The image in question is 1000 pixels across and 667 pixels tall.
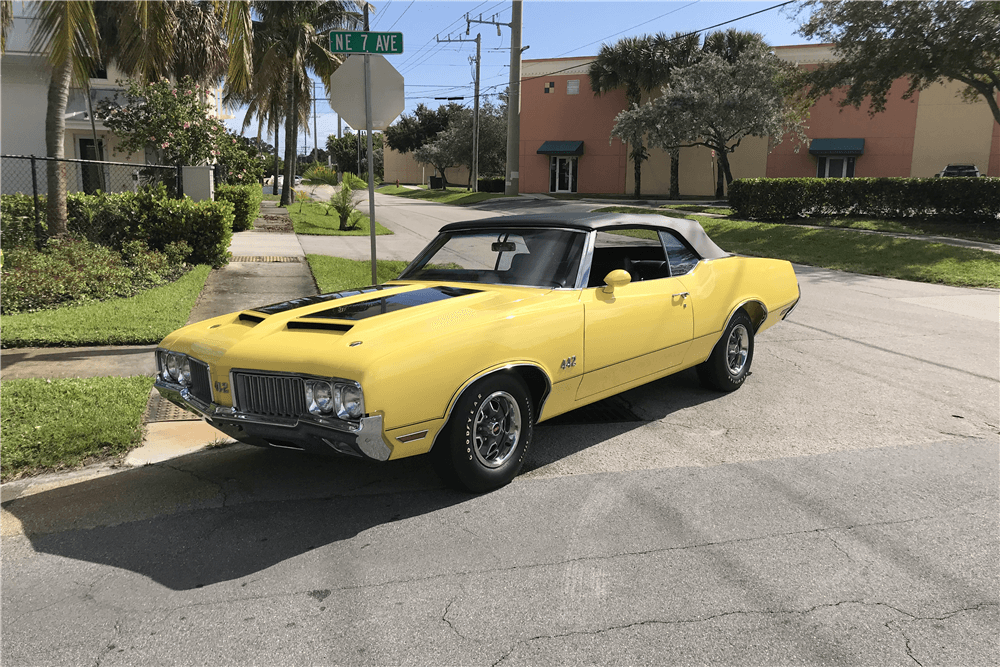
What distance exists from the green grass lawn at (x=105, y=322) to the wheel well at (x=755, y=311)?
5689 mm

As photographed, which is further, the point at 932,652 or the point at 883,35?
the point at 883,35

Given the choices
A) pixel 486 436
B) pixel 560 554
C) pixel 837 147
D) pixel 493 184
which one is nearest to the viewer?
pixel 560 554

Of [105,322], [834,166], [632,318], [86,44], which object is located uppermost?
[86,44]

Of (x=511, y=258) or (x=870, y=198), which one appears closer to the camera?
(x=511, y=258)

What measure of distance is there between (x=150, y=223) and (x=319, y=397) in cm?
1034

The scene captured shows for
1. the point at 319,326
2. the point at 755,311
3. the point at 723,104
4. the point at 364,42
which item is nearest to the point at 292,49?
the point at 723,104

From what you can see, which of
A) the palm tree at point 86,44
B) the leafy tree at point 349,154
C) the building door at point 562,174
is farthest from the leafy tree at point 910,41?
the leafy tree at point 349,154

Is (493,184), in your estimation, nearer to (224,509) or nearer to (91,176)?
(91,176)

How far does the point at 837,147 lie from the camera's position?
40344 mm

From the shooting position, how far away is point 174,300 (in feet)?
31.3

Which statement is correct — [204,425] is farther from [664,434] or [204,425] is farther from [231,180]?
[231,180]

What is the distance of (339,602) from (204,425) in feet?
9.41

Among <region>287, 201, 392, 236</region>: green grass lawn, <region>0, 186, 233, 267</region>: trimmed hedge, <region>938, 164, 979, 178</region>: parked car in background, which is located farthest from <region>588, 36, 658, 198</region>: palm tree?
<region>0, 186, 233, 267</region>: trimmed hedge

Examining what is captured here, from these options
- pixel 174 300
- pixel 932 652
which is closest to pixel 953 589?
pixel 932 652
